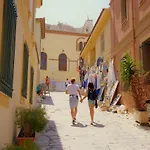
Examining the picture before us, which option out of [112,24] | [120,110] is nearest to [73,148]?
[120,110]

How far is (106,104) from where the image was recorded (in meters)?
13.7

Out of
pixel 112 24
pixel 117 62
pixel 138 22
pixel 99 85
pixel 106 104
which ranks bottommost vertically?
pixel 106 104

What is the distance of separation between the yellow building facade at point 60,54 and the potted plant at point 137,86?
26478mm

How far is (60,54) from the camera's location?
38.2m

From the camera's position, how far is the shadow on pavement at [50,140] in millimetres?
5882

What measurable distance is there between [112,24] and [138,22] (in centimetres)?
467

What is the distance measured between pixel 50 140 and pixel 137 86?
414 centimetres

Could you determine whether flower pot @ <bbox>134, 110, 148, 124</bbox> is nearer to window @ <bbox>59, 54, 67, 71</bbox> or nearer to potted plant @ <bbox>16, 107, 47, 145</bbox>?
potted plant @ <bbox>16, 107, 47, 145</bbox>

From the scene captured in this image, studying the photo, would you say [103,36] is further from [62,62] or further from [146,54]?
[62,62]

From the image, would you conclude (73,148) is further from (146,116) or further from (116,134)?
(146,116)

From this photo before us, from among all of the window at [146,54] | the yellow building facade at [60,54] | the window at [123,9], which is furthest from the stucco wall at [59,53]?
the window at [146,54]

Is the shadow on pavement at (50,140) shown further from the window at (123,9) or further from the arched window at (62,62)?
Result: the arched window at (62,62)

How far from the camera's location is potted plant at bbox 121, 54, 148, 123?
28.8 feet

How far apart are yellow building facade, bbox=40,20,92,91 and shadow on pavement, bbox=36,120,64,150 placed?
28.1m
